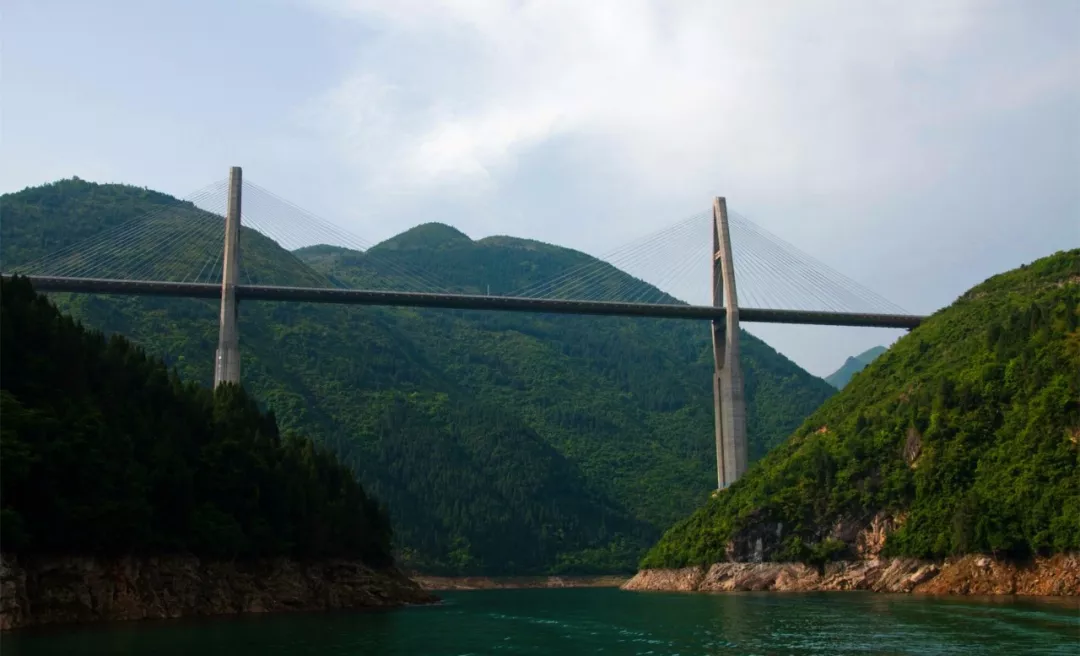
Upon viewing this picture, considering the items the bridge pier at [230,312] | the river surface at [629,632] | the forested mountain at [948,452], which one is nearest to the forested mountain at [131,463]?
the river surface at [629,632]

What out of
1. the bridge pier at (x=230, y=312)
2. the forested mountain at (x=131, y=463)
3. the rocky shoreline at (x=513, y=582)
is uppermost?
the bridge pier at (x=230, y=312)

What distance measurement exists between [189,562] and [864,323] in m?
49.9

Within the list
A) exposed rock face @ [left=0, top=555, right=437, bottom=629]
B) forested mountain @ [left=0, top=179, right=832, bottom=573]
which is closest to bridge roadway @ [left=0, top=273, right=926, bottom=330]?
exposed rock face @ [left=0, top=555, right=437, bottom=629]

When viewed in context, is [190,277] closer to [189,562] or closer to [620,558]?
[620,558]

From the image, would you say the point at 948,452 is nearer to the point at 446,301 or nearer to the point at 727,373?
the point at 727,373

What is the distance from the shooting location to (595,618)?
148 ft

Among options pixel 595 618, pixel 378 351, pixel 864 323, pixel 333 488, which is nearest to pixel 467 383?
pixel 378 351

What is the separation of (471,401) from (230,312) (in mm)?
72699

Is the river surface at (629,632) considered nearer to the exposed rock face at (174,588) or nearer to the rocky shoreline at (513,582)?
the exposed rock face at (174,588)

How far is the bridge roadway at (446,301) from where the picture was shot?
63594 mm

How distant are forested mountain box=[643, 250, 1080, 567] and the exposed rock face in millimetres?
24440

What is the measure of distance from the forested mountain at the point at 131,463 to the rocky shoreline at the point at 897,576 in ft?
79.5

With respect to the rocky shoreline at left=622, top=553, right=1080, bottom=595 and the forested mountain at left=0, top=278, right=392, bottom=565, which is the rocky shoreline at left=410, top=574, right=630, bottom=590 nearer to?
the rocky shoreline at left=622, top=553, right=1080, bottom=595

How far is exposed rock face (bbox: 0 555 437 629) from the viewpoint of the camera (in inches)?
1235
